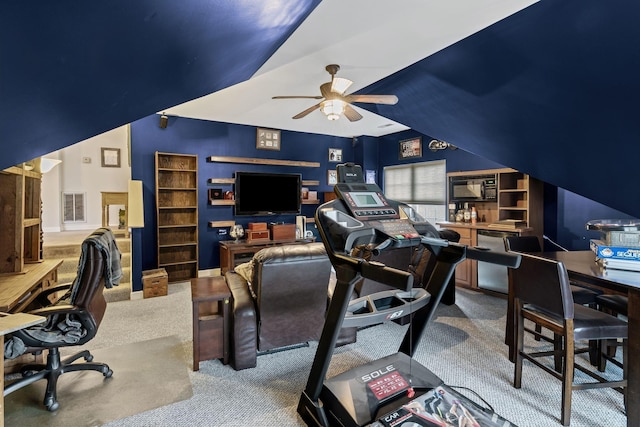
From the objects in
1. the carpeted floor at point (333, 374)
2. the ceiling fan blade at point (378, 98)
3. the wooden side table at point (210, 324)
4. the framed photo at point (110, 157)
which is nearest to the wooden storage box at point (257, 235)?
the carpeted floor at point (333, 374)

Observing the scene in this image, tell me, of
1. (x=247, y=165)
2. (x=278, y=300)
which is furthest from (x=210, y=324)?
(x=247, y=165)

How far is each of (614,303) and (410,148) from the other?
4382 mm

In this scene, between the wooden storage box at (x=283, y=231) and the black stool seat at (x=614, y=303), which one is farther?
the wooden storage box at (x=283, y=231)

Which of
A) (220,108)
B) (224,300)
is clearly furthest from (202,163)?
(224,300)

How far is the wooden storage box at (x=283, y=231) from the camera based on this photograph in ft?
18.3

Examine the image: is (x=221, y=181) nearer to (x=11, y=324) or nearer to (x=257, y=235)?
(x=257, y=235)

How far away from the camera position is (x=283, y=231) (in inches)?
221

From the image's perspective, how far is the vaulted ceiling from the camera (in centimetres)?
111

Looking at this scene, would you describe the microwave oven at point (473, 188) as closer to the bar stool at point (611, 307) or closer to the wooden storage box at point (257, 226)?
the bar stool at point (611, 307)

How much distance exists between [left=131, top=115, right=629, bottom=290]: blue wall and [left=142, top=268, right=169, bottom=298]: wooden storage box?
0.21m

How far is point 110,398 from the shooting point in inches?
84.0

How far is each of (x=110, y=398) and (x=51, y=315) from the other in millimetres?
690

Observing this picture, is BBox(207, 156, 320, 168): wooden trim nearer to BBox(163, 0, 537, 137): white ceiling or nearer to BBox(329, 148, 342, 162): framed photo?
BBox(329, 148, 342, 162): framed photo

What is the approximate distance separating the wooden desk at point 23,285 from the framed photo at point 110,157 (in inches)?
199
